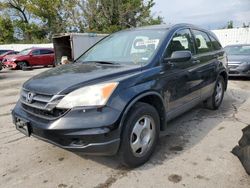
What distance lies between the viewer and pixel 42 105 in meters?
2.84

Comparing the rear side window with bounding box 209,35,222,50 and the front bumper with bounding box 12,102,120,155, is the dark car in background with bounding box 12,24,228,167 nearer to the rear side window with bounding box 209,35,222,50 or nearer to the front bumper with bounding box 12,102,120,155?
the front bumper with bounding box 12,102,120,155

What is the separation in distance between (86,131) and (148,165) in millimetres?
1046

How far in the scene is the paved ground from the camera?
9.47ft

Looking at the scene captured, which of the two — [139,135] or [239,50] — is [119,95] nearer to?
[139,135]

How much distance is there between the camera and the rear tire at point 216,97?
5340 millimetres

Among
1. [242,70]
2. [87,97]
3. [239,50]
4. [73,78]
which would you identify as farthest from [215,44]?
[239,50]

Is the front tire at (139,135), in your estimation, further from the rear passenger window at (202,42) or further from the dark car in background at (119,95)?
the rear passenger window at (202,42)

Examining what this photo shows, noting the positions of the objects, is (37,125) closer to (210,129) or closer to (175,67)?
(175,67)

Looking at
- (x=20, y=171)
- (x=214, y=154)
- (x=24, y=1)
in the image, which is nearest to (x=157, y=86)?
(x=214, y=154)

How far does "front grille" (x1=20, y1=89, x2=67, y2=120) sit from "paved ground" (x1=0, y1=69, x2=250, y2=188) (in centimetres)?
76

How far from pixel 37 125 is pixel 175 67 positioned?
2.04 m

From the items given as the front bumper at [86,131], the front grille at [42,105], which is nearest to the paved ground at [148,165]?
the front bumper at [86,131]

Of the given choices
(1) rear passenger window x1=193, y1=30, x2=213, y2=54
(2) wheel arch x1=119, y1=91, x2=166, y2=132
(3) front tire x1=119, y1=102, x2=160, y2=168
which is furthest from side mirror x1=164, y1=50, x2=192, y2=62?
(1) rear passenger window x1=193, y1=30, x2=213, y2=54

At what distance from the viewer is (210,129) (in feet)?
14.5
